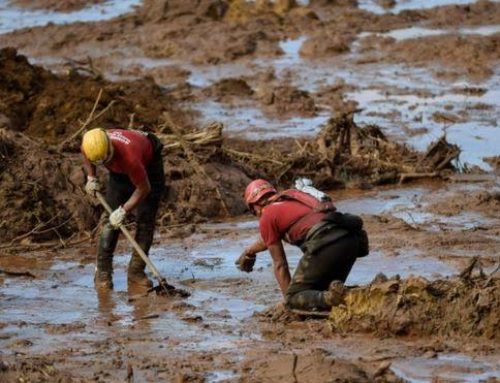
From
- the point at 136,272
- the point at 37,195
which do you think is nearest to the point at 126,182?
the point at 136,272

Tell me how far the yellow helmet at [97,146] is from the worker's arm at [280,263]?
1.97 meters

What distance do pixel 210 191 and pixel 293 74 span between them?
882 centimetres

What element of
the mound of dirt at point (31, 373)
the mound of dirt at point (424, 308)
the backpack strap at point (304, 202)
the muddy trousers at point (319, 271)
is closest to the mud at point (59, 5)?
the backpack strap at point (304, 202)

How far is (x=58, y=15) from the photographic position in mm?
29688

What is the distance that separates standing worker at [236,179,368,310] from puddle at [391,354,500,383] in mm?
1138

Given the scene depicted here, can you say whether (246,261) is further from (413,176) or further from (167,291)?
(413,176)

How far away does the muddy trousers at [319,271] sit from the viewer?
8.96 meters

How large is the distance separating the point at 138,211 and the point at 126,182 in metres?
0.39

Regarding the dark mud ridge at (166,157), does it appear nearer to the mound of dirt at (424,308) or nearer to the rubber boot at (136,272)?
the rubber boot at (136,272)

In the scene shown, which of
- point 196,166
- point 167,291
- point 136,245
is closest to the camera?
point 167,291

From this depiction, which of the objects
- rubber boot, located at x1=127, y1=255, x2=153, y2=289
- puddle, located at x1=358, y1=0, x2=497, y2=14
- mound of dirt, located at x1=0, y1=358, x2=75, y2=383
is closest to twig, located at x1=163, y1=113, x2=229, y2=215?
rubber boot, located at x1=127, y1=255, x2=153, y2=289

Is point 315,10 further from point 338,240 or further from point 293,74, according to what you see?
point 338,240

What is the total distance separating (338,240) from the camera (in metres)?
8.95

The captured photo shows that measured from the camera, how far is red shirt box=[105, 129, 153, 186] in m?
10.4
